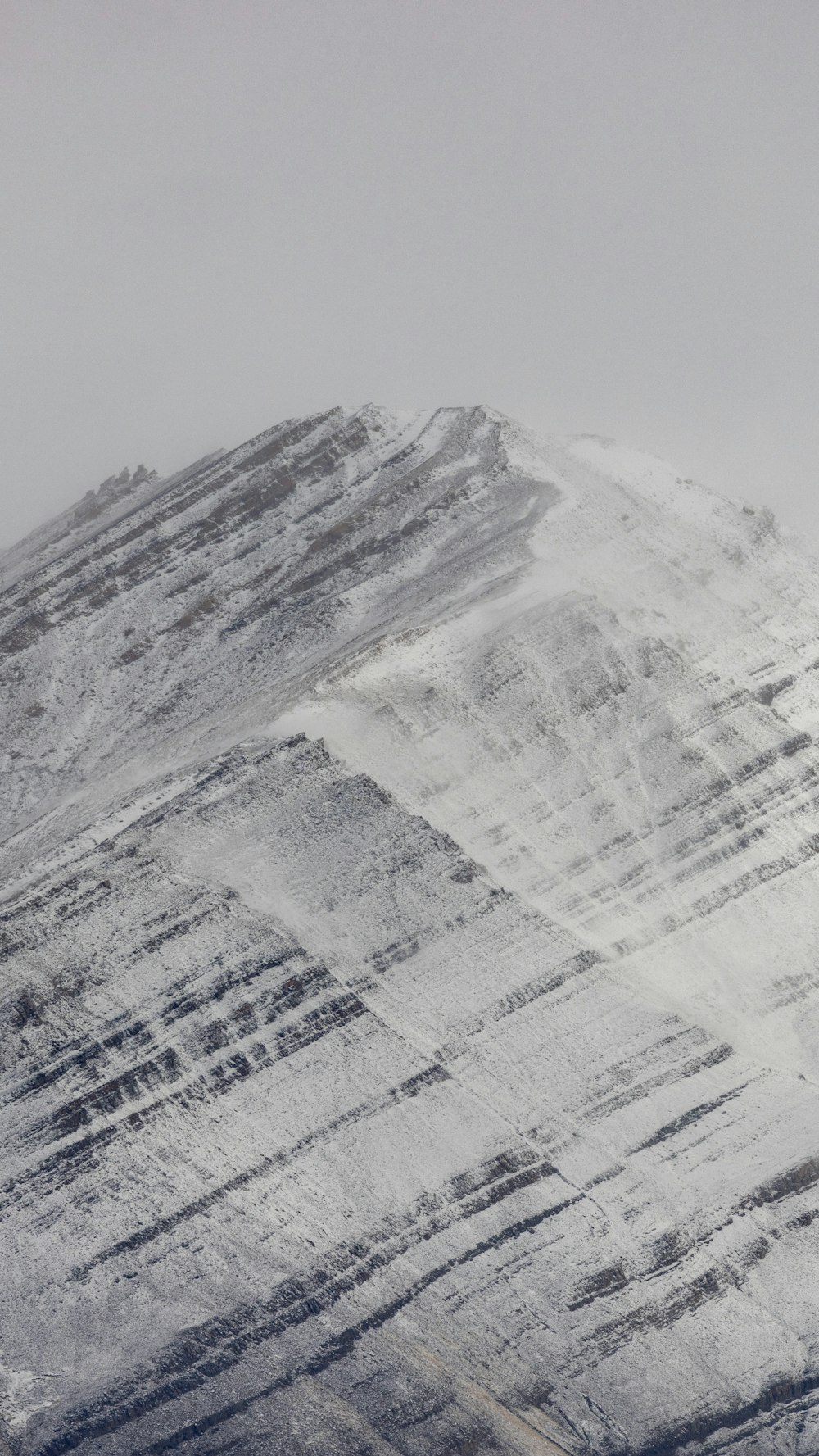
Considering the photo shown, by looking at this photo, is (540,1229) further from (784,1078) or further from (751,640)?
(751,640)

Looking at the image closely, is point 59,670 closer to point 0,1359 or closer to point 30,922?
point 30,922

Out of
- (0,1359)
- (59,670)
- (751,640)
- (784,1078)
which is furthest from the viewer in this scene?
(59,670)

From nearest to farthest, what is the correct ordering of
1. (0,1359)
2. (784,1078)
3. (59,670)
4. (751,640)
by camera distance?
(0,1359)
(784,1078)
(751,640)
(59,670)

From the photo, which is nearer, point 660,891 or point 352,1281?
point 352,1281

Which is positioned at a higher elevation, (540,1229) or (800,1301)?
(540,1229)

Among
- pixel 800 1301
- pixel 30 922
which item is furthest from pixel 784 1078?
pixel 30 922

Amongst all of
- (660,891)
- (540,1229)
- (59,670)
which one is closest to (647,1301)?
(540,1229)

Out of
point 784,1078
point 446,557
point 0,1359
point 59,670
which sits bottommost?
point 784,1078
